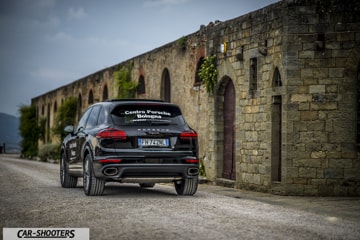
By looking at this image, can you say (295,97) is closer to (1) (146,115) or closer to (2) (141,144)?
(1) (146,115)

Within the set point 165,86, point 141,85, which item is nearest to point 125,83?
point 141,85

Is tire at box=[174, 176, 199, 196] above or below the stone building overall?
below

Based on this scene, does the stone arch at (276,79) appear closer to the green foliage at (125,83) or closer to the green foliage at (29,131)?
the green foliage at (125,83)

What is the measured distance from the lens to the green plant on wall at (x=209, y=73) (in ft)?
58.2

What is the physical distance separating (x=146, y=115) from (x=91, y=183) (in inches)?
59.6

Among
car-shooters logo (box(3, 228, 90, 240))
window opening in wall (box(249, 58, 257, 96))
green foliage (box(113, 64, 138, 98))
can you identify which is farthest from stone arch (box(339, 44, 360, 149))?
green foliage (box(113, 64, 138, 98))

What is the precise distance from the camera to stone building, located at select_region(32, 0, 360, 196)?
45.6 ft

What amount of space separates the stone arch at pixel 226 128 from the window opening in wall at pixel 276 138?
2.34m

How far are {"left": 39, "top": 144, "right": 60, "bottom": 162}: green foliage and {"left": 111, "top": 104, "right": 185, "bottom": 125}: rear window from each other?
2563 centimetres

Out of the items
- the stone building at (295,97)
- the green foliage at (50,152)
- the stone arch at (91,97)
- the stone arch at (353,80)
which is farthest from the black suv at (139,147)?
the green foliage at (50,152)

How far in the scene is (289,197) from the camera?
13.6 m

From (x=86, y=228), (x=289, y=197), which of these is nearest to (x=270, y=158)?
(x=289, y=197)

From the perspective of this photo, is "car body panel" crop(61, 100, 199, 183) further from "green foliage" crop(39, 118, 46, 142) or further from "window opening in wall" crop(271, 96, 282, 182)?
"green foliage" crop(39, 118, 46, 142)

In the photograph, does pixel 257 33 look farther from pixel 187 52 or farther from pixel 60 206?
pixel 60 206
